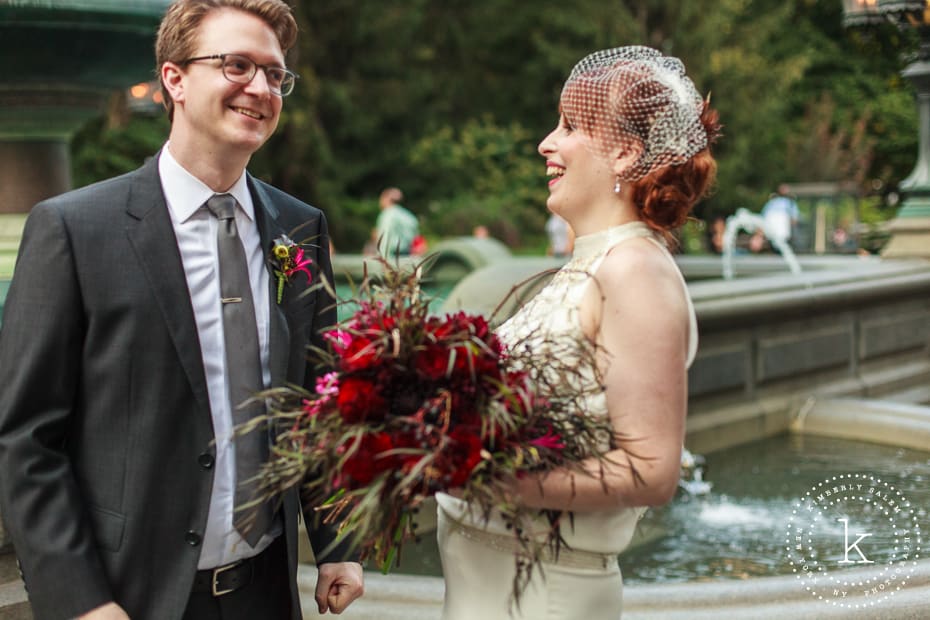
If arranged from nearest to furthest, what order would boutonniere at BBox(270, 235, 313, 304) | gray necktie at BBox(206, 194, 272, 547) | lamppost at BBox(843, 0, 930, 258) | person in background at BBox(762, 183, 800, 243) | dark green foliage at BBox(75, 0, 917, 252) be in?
1. gray necktie at BBox(206, 194, 272, 547)
2. boutonniere at BBox(270, 235, 313, 304)
3. lamppost at BBox(843, 0, 930, 258)
4. person in background at BBox(762, 183, 800, 243)
5. dark green foliage at BBox(75, 0, 917, 252)

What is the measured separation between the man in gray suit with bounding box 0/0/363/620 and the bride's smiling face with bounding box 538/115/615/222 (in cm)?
59

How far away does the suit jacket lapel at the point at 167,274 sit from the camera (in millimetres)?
2412

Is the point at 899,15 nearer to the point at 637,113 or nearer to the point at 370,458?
the point at 637,113

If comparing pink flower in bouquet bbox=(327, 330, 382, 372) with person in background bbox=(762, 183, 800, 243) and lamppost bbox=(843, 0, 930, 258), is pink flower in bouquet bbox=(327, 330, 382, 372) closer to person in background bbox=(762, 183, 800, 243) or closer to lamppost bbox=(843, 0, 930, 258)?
lamppost bbox=(843, 0, 930, 258)

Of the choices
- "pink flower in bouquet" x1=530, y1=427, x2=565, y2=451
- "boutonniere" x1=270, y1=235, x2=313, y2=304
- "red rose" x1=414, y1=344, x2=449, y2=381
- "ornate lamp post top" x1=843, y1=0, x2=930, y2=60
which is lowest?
"pink flower in bouquet" x1=530, y1=427, x2=565, y2=451

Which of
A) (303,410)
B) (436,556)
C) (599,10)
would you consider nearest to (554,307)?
(303,410)

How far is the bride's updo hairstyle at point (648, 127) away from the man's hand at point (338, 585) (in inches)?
41.8

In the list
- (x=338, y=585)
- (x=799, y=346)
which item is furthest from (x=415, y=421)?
(x=799, y=346)

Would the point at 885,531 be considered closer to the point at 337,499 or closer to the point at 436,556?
the point at 436,556

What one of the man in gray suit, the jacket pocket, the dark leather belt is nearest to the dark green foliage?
the man in gray suit

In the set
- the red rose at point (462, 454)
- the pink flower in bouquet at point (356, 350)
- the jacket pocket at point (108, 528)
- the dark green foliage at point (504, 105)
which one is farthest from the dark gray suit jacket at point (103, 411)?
the dark green foliage at point (504, 105)

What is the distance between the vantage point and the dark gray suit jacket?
7.54ft

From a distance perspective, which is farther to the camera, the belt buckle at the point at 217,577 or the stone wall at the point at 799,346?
the stone wall at the point at 799,346

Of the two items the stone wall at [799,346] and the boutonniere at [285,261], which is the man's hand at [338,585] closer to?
the boutonniere at [285,261]
